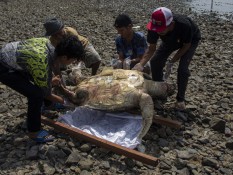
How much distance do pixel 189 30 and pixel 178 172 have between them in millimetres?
2145

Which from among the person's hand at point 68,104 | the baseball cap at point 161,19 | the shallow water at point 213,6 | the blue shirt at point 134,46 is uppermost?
the baseball cap at point 161,19

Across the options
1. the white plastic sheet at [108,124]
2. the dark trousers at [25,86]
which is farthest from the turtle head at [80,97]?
the dark trousers at [25,86]

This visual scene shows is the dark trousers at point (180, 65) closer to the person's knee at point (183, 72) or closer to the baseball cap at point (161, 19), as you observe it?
the person's knee at point (183, 72)

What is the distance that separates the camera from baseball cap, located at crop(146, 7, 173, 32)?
4.46 m

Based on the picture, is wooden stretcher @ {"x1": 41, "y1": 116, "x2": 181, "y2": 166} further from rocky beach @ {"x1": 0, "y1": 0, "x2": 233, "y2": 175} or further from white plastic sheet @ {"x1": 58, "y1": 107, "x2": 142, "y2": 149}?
white plastic sheet @ {"x1": 58, "y1": 107, "x2": 142, "y2": 149}

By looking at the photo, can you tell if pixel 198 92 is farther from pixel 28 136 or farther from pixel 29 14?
pixel 29 14

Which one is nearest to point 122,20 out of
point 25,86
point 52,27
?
point 52,27

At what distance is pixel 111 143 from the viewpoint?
4.04 metres

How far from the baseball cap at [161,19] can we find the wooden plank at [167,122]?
51.3 inches

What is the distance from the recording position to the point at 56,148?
13.5 feet

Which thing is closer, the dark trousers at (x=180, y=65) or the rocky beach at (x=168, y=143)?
the rocky beach at (x=168, y=143)

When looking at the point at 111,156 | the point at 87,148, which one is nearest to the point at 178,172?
the point at 111,156

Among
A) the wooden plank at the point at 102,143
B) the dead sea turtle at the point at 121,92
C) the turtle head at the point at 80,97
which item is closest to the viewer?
the wooden plank at the point at 102,143

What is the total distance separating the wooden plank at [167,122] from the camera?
461 cm
